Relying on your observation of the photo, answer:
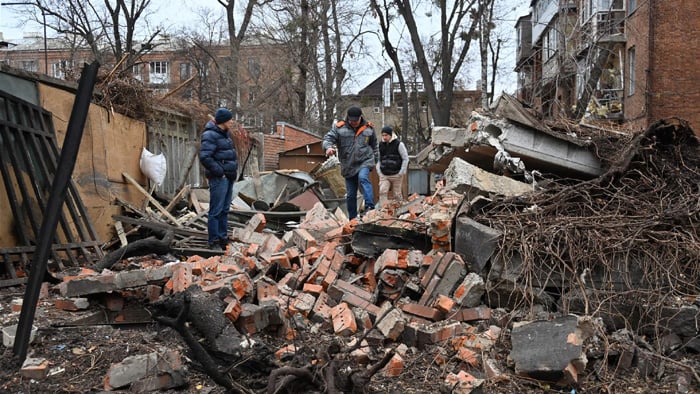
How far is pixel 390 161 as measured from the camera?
9.23m

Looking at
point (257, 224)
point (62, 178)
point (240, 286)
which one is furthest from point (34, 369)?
point (257, 224)

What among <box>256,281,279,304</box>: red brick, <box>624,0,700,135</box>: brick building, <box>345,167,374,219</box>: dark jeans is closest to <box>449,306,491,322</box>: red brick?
<box>256,281,279,304</box>: red brick

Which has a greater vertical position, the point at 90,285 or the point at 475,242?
the point at 475,242

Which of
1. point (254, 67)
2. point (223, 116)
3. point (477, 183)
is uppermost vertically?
point (254, 67)

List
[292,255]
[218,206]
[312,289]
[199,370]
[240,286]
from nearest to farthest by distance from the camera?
[199,370]
[240,286]
[312,289]
[292,255]
[218,206]

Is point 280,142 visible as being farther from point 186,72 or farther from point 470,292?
point 186,72

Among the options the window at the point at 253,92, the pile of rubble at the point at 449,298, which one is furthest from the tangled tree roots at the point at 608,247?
Result: the window at the point at 253,92

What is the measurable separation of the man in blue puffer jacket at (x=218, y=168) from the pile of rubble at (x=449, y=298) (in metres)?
1.42

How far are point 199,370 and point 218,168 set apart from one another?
418 cm

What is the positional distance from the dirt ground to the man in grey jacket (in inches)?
166

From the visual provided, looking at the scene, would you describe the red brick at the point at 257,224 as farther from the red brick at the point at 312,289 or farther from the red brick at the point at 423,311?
the red brick at the point at 423,311

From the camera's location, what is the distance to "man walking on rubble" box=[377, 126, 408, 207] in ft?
30.2

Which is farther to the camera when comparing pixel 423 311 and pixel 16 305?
pixel 16 305

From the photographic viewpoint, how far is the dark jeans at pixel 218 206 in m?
7.72
